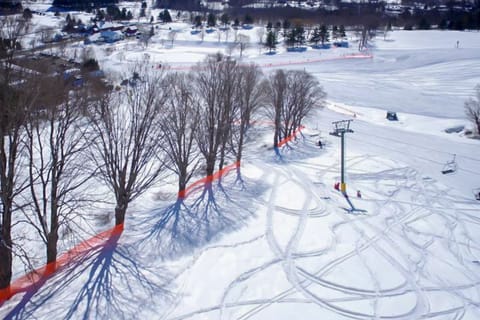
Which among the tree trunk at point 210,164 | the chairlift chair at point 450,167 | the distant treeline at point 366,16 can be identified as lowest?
the chairlift chair at point 450,167

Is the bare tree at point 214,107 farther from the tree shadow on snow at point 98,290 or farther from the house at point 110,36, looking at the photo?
the house at point 110,36

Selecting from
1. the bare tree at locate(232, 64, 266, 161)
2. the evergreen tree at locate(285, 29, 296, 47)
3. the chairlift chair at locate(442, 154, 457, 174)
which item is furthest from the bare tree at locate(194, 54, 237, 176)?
the evergreen tree at locate(285, 29, 296, 47)

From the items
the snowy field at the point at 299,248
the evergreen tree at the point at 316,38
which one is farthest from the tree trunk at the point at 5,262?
the evergreen tree at the point at 316,38

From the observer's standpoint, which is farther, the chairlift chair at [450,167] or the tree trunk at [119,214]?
the chairlift chair at [450,167]

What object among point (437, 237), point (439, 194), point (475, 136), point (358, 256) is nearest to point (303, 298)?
point (358, 256)

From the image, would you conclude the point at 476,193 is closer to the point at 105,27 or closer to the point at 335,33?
the point at 335,33

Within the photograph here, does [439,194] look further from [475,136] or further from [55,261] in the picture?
[55,261]

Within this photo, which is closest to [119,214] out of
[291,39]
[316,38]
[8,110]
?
[8,110]

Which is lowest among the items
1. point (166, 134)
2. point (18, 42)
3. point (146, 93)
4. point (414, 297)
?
point (414, 297)
